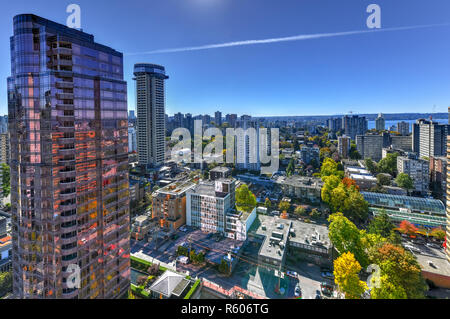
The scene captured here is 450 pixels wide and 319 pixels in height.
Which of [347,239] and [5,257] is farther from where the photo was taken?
[347,239]

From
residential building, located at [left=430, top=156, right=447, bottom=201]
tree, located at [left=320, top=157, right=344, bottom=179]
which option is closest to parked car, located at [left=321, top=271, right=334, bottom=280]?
tree, located at [left=320, top=157, right=344, bottom=179]

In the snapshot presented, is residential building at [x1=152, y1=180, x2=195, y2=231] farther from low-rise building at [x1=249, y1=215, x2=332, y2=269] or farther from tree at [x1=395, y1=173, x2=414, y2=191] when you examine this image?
tree at [x1=395, y1=173, x2=414, y2=191]

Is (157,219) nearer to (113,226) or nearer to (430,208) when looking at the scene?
(113,226)

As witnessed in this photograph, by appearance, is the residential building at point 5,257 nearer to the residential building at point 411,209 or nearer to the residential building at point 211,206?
the residential building at point 211,206

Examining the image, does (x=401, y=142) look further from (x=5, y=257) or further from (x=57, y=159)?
(x=5, y=257)

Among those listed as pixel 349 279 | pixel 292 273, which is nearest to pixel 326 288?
pixel 292 273

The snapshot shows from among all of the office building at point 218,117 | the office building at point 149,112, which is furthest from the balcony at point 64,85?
the office building at point 218,117
